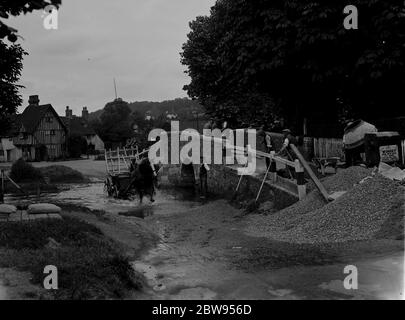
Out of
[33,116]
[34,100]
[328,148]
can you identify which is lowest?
[328,148]

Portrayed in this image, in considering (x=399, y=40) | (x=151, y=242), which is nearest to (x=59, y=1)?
(x=151, y=242)

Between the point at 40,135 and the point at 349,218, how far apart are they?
74254mm

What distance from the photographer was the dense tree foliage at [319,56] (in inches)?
791

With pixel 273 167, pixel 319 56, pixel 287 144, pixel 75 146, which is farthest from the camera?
pixel 75 146

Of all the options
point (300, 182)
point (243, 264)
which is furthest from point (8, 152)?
point (243, 264)

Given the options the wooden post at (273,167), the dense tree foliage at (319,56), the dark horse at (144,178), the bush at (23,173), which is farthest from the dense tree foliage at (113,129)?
the wooden post at (273,167)

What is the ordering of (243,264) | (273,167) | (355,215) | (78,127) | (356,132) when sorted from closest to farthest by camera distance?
(243,264)
(355,215)
(356,132)
(273,167)
(78,127)

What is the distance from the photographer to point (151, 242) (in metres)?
13.0

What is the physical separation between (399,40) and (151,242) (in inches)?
504

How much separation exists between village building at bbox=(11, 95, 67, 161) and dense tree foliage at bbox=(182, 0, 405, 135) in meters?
58.6

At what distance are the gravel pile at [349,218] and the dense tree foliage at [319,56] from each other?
8.68m

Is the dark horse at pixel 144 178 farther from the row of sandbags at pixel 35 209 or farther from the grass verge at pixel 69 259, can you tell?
the grass verge at pixel 69 259

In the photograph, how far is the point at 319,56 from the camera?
71.8 feet

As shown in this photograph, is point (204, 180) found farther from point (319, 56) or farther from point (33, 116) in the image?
point (33, 116)
